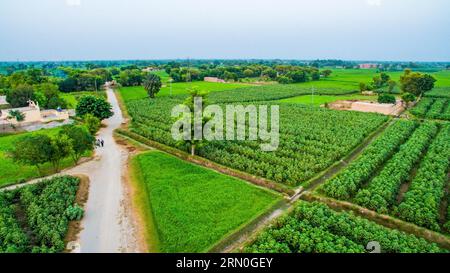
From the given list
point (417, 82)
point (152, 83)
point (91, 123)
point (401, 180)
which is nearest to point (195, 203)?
point (401, 180)

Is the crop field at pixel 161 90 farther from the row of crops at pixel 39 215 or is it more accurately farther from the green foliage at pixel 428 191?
the green foliage at pixel 428 191

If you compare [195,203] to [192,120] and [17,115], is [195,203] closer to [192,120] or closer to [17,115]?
[192,120]

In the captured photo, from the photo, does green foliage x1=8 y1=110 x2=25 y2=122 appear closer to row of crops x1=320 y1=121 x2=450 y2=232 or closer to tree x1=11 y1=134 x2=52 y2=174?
tree x1=11 y1=134 x2=52 y2=174

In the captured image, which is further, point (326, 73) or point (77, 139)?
point (326, 73)

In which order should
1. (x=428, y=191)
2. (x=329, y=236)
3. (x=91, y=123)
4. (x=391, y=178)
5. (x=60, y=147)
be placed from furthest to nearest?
(x=91, y=123) → (x=60, y=147) → (x=391, y=178) → (x=428, y=191) → (x=329, y=236)

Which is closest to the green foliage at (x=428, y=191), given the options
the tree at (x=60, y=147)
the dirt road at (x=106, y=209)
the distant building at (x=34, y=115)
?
the dirt road at (x=106, y=209)

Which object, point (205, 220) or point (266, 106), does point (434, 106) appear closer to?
point (266, 106)

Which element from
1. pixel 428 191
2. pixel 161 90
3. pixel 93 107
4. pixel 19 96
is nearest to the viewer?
pixel 428 191
